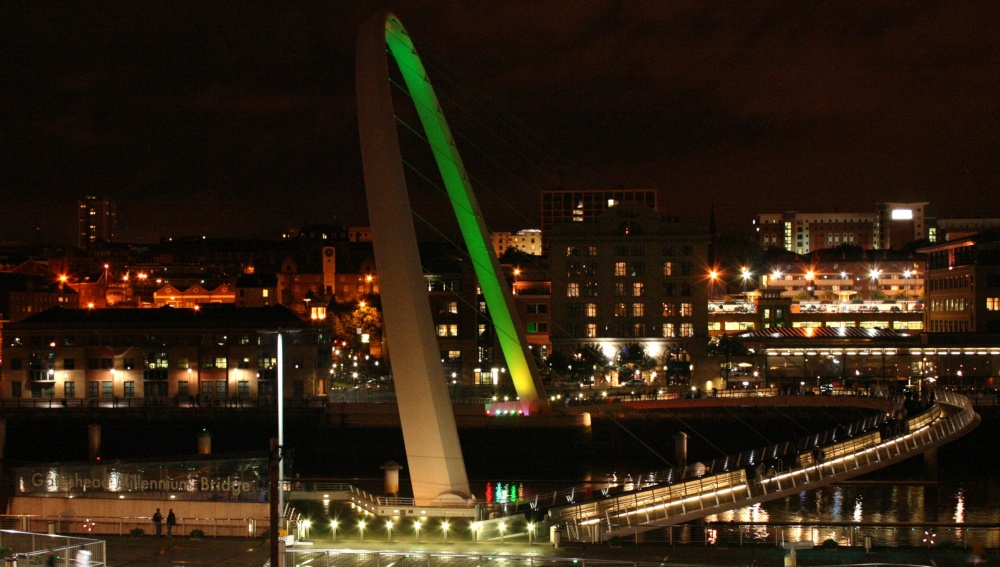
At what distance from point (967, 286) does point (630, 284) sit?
25.6 meters

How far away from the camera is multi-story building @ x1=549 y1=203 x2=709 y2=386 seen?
74688mm

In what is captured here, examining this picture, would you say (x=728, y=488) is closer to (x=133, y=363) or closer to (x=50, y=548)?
(x=50, y=548)

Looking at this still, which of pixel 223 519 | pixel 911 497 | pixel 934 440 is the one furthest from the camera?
pixel 911 497

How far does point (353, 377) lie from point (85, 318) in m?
18.3

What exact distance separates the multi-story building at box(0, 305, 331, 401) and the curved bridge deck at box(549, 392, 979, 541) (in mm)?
35069

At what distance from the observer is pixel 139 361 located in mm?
61406

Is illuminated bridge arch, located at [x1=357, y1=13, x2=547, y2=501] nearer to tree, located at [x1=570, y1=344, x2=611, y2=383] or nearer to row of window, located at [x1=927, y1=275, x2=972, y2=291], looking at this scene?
tree, located at [x1=570, y1=344, x2=611, y2=383]

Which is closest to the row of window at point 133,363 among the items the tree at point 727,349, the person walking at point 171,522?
the tree at point 727,349

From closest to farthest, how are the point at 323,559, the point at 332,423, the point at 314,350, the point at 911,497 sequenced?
the point at 323,559, the point at 911,497, the point at 332,423, the point at 314,350

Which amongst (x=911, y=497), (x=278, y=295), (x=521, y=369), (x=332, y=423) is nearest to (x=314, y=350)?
(x=332, y=423)

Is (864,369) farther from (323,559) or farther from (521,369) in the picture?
(323,559)

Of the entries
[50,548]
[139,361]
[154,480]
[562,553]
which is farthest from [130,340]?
[562,553]

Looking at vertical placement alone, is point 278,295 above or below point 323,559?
above

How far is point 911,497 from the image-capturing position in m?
37.4
